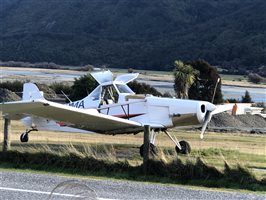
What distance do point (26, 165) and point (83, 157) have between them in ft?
4.16

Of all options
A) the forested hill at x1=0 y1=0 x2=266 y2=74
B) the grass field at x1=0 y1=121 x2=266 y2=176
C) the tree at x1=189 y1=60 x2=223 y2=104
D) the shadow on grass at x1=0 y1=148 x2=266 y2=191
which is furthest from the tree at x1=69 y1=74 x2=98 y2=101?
the forested hill at x1=0 y1=0 x2=266 y2=74

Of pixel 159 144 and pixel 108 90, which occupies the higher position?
pixel 108 90

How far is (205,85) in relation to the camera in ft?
170

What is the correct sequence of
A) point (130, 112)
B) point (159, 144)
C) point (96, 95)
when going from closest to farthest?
point (130, 112), point (96, 95), point (159, 144)

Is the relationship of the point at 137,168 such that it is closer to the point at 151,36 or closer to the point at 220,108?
the point at 220,108

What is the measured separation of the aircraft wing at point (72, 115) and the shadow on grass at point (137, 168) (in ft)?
3.82

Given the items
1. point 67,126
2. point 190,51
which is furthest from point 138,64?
point 67,126

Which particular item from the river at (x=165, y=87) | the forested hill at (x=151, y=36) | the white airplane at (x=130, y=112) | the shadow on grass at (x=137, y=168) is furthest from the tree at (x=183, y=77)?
the forested hill at (x=151, y=36)

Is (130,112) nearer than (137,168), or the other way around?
(137,168)

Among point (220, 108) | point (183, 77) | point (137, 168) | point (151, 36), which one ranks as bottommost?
point (183, 77)

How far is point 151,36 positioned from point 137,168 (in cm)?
16540

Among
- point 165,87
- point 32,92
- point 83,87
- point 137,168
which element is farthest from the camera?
point 165,87

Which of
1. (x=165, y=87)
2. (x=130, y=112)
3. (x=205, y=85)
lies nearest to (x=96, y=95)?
(x=130, y=112)

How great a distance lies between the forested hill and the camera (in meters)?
147
